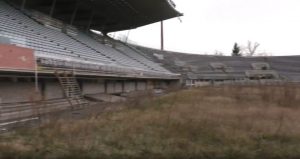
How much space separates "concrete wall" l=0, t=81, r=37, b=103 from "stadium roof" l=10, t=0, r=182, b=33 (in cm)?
1555

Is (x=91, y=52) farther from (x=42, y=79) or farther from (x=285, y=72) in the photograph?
(x=285, y=72)

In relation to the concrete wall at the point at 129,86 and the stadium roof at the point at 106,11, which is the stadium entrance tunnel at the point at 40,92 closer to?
the concrete wall at the point at 129,86

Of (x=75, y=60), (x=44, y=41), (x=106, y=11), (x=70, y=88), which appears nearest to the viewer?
(x=70, y=88)

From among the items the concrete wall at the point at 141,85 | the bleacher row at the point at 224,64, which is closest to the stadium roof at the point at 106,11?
the concrete wall at the point at 141,85

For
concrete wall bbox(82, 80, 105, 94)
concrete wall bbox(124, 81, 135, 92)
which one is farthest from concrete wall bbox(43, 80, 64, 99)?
concrete wall bbox(124, 81, 135, 92)

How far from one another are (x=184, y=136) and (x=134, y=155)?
2156 mm

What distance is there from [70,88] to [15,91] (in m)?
4.98

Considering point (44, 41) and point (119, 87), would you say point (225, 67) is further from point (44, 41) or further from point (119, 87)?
point (44, 41)

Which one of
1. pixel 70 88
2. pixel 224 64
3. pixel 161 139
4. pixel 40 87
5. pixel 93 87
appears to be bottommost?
pixel 161 139

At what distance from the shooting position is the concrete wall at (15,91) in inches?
748

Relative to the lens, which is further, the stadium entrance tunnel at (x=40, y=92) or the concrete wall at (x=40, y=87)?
the concrete wall at (x=40, y=87)

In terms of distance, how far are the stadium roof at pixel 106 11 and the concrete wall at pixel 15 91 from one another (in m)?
15.5

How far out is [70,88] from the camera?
24719mm

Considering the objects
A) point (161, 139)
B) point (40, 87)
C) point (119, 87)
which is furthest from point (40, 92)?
point (119, 87)
